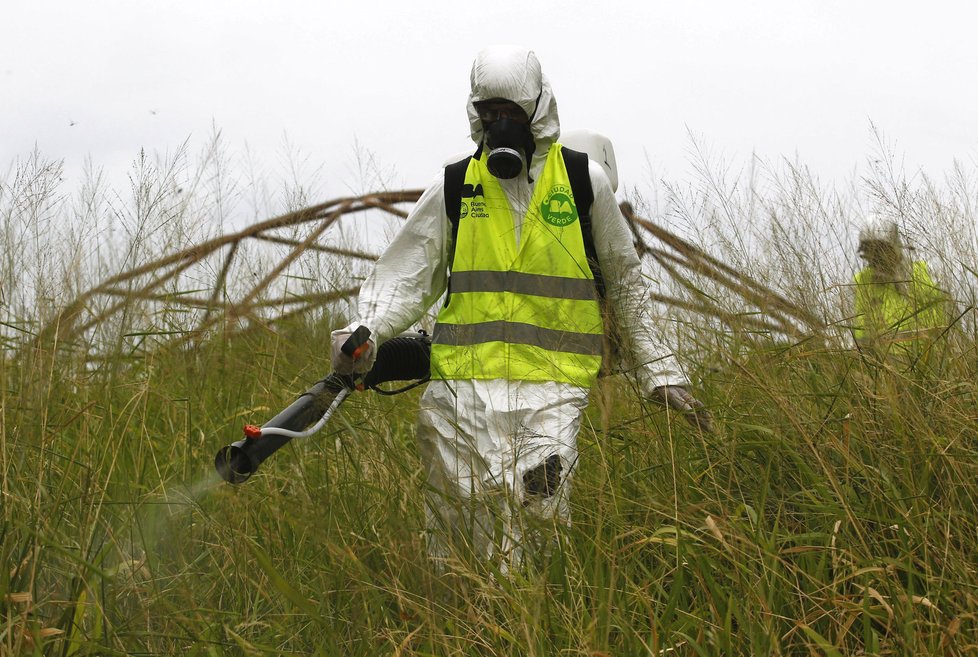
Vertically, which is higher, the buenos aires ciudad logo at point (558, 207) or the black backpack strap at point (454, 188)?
the black backpack strap at point (454, 188)

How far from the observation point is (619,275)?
2982 millimetres

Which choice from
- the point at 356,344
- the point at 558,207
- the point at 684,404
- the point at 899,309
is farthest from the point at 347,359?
the point at 899,309

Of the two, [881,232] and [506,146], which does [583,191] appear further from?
[881,232]

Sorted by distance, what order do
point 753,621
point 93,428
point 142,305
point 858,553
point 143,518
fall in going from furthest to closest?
point 142,305 → point 93,428 → point 143,518 → point 858,553 → point 753,621

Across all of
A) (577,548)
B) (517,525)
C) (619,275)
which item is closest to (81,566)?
(517,525)

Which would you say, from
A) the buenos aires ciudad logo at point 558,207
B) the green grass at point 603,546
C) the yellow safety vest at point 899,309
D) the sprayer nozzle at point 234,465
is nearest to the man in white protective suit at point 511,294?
the buenos aires ciudad logo at point 558,207

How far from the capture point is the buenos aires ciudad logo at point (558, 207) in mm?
2934

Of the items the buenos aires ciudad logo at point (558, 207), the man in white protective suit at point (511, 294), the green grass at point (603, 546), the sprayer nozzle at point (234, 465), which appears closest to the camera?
the green grass at point (603, 546)

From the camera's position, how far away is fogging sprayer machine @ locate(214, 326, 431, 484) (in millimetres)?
2361

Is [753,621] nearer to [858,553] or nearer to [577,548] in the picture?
[858,553]

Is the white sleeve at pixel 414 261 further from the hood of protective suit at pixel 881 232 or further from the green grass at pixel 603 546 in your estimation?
the hood of protective suit at pixel 881 232

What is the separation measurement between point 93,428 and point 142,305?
0.47 meters

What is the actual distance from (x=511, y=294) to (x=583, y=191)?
360 millimetres

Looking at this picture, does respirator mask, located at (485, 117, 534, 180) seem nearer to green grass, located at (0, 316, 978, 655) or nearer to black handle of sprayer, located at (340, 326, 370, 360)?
black handle of sprayer, located at (340, 326, 370, 360)
